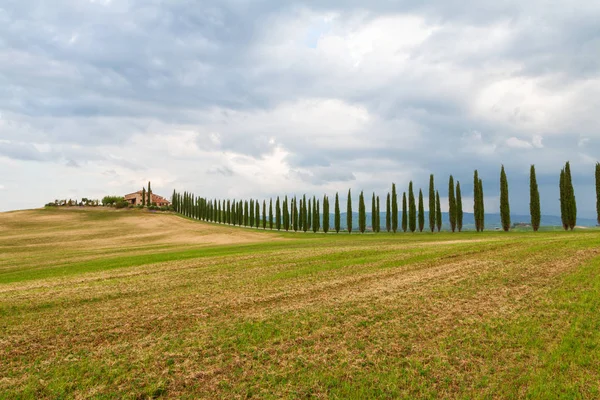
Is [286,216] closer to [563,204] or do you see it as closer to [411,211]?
[411,211]

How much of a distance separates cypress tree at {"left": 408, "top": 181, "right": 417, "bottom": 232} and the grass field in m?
55.5

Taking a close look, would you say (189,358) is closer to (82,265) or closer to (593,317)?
(593,317)

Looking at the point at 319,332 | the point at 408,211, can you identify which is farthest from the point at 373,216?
the point at 319,332

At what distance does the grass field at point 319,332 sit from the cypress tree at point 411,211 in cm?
5550

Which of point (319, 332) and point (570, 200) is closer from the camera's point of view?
point (319, 332)

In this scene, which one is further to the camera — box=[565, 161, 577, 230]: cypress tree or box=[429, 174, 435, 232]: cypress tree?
box=[429, 174, 435, 232]: cypress tree

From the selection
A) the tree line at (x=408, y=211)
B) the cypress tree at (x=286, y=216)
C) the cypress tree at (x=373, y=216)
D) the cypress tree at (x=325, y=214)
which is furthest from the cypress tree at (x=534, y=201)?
the cypress tree at (x=286, y=216)

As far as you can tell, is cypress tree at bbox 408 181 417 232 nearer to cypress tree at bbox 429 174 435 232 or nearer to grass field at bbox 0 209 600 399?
cypress tree at bbox 429 174 435 232

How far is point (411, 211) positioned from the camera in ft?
252

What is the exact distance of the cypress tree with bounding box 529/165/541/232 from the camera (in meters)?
60.8

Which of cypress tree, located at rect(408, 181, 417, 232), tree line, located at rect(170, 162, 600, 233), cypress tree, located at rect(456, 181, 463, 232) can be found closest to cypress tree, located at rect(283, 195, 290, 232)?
tree line, located at rect(170, 162, 600, 233)

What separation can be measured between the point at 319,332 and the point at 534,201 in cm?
6510

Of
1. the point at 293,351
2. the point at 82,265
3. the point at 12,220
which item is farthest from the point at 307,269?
the point at 12,220

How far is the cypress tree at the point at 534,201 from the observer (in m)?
60.8
